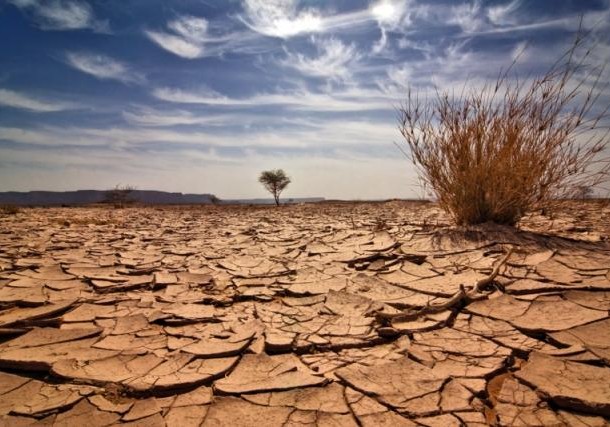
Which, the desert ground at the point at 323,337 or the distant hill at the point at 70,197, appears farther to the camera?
the distant hill at the point at 70,197

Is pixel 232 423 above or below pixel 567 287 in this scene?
below

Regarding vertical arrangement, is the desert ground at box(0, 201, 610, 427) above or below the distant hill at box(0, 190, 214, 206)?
below

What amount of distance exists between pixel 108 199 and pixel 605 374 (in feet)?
87.7

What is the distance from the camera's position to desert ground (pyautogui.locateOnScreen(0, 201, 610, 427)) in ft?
4.21

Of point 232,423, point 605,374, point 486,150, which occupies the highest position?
point 486,150

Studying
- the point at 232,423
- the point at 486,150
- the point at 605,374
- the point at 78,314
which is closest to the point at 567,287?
the point at 605,374

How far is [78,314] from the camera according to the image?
7.07ft

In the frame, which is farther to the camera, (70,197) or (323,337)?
(70,197)

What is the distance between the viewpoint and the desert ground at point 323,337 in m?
1.28

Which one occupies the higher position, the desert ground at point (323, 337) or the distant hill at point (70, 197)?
the distant hill at point (70, 197)

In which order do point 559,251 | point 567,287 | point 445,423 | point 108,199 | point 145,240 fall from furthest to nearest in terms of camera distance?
point 108,199
point 145,240
point 559,251
point 567,287
point 445,423

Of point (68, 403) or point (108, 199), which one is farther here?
point (108, 199)

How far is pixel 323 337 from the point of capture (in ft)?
6.00

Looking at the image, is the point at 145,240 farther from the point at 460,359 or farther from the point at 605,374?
the point at 605,374
